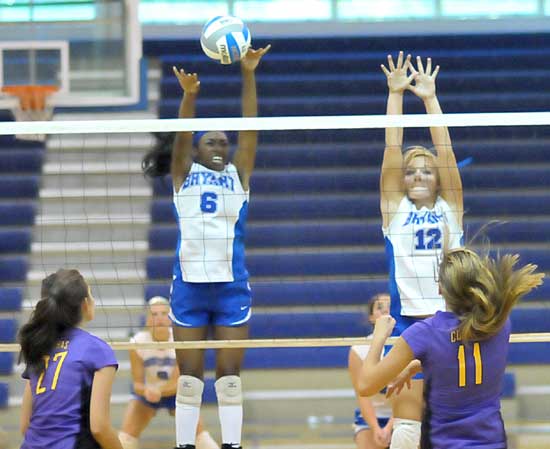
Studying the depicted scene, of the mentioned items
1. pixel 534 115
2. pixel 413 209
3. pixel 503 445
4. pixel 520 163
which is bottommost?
pixel 503 445

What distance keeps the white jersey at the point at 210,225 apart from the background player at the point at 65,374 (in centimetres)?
141

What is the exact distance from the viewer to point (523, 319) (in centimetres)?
898

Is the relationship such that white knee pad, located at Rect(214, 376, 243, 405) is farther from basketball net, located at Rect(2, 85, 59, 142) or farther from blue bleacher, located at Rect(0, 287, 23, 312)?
basketball net, located at Rect(2, 85, 59, 142)

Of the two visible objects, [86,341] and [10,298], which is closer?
[86,341]

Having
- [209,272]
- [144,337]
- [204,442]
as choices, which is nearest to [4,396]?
[144,337]

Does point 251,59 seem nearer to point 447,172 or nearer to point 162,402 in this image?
point 447,172

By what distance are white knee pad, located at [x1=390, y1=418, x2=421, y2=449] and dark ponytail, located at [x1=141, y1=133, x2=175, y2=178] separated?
71.1 inches

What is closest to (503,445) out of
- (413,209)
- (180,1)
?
(413,209)

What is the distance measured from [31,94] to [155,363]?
412cm

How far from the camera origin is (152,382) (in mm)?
7082

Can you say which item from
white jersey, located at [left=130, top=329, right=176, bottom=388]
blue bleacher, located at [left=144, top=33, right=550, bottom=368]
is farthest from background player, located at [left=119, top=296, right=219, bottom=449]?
blue bleacher, located at [left=144, top=33, right=550, bottom=368]

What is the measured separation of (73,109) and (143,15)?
2420mm

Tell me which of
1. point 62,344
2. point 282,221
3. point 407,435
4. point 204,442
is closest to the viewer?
point 62,344

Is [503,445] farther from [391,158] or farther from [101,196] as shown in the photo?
[101,196]
